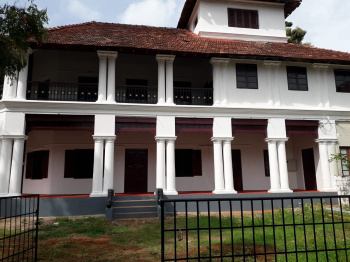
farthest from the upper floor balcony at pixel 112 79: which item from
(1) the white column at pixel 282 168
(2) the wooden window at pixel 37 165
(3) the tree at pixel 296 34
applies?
(3) the tree at pixel 296 34

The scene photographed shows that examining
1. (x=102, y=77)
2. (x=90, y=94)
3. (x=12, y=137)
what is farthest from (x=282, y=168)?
(x=12, y=137)

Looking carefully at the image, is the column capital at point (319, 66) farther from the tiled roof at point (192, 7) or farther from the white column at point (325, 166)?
the tiled roof at point (192, 7)

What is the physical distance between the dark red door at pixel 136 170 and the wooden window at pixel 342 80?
9.82m

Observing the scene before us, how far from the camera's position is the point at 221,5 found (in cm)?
1530

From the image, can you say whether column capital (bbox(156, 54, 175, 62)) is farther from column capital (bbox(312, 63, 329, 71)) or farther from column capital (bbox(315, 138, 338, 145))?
column capital (bbox(315, 138, 338, 145))

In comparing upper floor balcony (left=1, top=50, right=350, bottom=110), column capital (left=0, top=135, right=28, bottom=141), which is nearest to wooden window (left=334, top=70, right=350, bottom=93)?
upper floor balcony (left=1, top=50, right=350, bottom=110)

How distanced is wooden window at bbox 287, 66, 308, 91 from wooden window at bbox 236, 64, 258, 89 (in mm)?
1672

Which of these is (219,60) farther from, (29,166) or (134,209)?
(29,166)

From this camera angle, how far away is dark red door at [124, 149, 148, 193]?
13625 millimetres

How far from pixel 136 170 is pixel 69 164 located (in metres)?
3.13

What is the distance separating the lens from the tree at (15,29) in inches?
233

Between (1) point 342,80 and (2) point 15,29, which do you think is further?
(1) point 342,80

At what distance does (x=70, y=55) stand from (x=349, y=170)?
1406 cm

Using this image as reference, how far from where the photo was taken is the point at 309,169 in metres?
14.3
